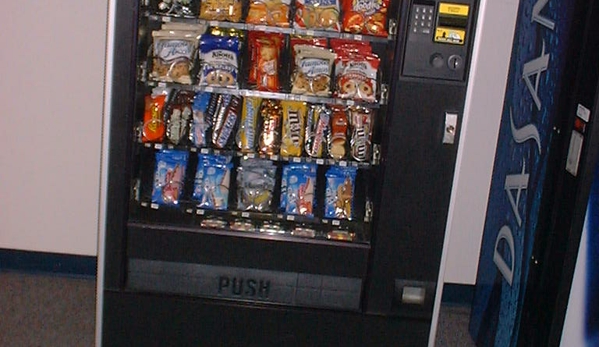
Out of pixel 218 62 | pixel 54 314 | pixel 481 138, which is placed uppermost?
pixel 218 62

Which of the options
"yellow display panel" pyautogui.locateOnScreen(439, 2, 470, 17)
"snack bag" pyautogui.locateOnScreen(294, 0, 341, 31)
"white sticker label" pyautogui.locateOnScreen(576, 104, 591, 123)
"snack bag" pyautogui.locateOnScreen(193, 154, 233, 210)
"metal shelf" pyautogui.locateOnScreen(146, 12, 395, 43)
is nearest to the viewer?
"white sticker label" pyautogui.locateOnScreen(576, 104, 591, 123)

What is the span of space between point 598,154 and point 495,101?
113cm

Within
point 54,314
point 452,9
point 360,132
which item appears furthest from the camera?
point 54,314

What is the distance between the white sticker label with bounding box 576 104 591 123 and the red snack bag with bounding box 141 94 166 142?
1.35m

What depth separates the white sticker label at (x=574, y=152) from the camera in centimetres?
246

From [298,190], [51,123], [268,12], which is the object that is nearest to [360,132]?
[298,190]

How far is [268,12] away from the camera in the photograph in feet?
9.32

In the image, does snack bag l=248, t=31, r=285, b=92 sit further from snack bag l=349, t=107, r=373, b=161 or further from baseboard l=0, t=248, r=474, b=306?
baseboard l=0, t=248, r=474, b=306

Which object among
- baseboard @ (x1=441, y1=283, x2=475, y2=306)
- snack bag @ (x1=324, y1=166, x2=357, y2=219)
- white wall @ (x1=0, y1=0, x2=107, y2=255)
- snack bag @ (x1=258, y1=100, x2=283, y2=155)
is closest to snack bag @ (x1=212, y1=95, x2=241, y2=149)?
snack bag @ (x1=258, y1=100, x2=283, y2=155)

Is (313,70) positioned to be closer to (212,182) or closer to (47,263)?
(212,182)

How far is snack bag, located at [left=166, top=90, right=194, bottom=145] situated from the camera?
2.92m

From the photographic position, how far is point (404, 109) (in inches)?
105

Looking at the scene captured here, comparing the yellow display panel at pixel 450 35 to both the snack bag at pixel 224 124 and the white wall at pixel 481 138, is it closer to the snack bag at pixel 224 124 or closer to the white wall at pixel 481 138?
the white wall at pixel 481 138

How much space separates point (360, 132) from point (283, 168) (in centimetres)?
32
